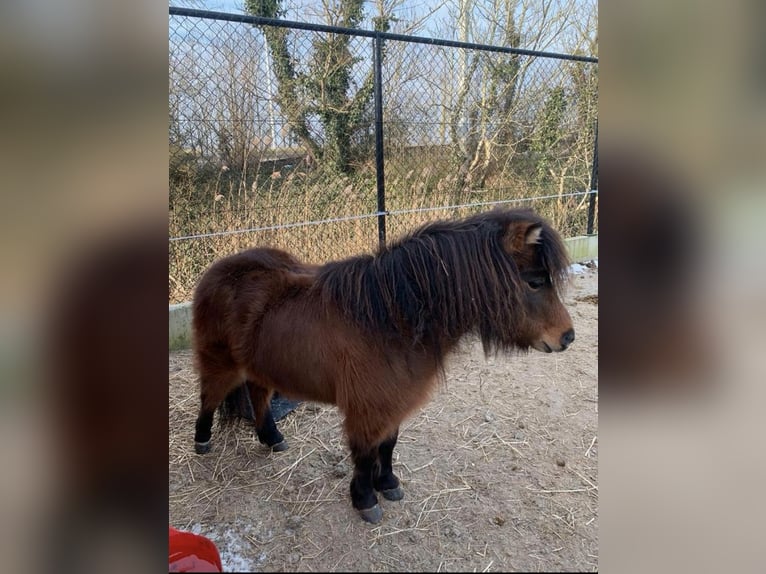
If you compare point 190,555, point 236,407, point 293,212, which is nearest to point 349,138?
point 293,212

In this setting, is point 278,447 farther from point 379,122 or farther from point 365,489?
point 379,122

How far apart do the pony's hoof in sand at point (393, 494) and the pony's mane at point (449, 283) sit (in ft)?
2.59

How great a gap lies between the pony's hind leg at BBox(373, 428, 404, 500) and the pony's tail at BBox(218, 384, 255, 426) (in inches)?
32.7

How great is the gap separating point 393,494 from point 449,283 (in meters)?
1.15

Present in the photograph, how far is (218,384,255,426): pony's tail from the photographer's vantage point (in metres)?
2.57

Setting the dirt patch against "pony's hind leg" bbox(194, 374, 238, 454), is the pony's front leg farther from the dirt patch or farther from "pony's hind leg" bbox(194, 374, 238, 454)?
"pony's hind leg" bbox(194, 374, 238, 454)

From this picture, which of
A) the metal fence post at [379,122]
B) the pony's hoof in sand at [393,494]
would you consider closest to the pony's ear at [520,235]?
the pony's hoof in sand at [393,494]

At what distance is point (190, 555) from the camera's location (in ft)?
3.34

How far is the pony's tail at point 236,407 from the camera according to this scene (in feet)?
8.43

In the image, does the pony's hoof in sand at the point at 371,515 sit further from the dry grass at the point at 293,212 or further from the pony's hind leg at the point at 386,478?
the dry grass at the point at 293,212

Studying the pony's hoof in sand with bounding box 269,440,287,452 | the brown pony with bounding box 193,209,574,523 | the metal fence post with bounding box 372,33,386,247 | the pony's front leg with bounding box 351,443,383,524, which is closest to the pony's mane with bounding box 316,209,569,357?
the brown pony with bounding box 193,209,574,523
